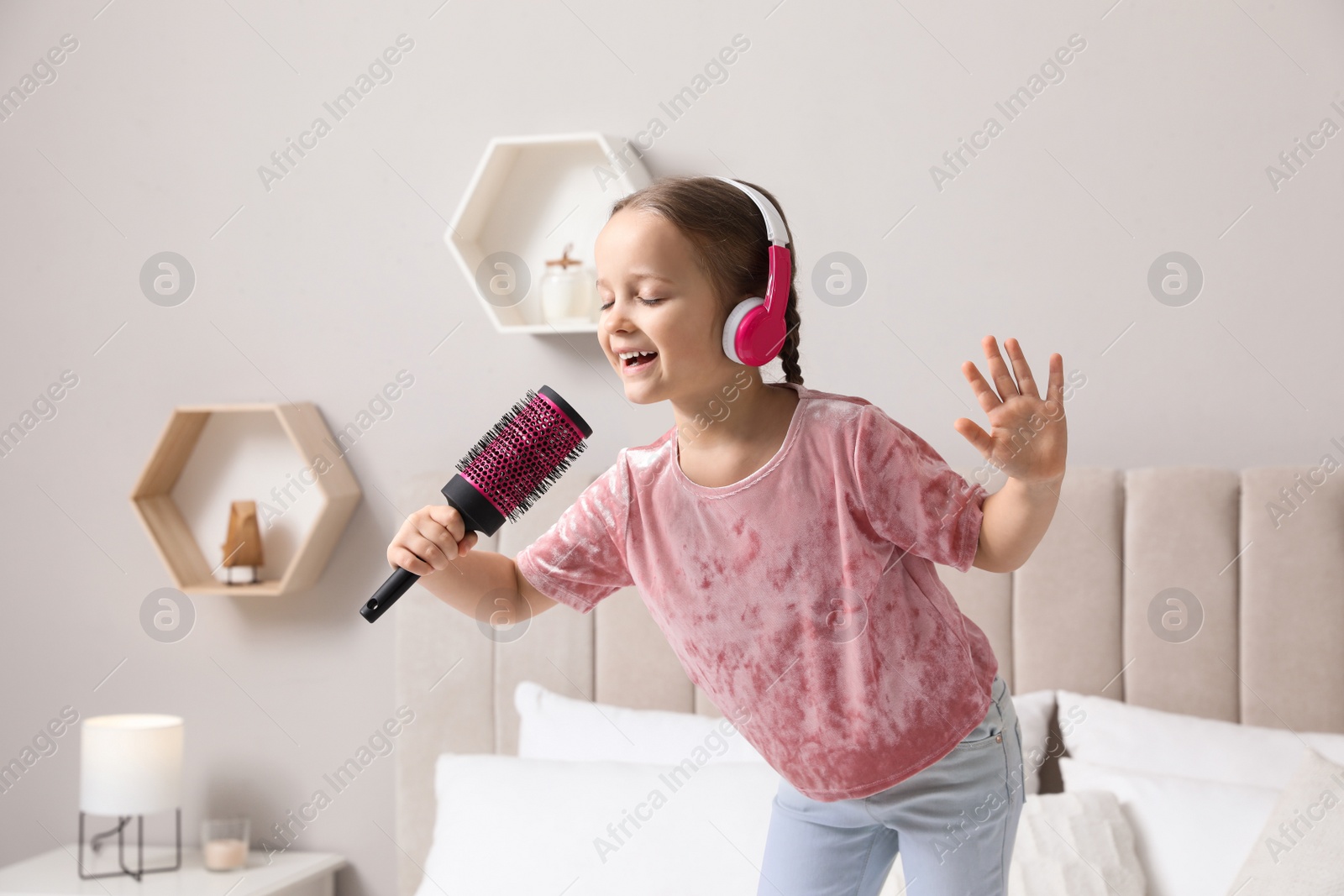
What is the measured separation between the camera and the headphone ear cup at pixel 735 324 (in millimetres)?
1000

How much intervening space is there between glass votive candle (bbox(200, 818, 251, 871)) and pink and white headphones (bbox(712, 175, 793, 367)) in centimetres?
174

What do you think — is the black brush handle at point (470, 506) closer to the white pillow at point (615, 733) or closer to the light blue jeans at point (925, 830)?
the light blue jeans at point (925, 830)

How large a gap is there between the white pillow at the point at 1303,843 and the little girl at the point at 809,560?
0.58 metres

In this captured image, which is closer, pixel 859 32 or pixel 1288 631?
pixel 1288 631

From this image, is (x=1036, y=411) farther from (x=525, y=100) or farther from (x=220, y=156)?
(x=220, y=156)

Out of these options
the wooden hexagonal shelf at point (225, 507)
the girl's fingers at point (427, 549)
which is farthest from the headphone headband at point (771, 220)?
the wooden hexagonal shelf at point (225, 507)

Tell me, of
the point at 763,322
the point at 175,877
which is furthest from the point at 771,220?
the point at 175,877

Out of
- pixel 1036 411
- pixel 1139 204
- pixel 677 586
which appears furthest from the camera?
pixel 1139 204

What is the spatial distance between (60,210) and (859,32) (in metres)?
1.76

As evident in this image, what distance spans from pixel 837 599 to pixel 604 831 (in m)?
0.83

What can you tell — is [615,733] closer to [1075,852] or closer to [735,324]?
[1075,852]

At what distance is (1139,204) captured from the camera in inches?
77.4

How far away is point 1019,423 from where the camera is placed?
91 centimetres

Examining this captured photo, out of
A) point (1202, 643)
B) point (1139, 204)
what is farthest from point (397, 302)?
point (1202, 643)
